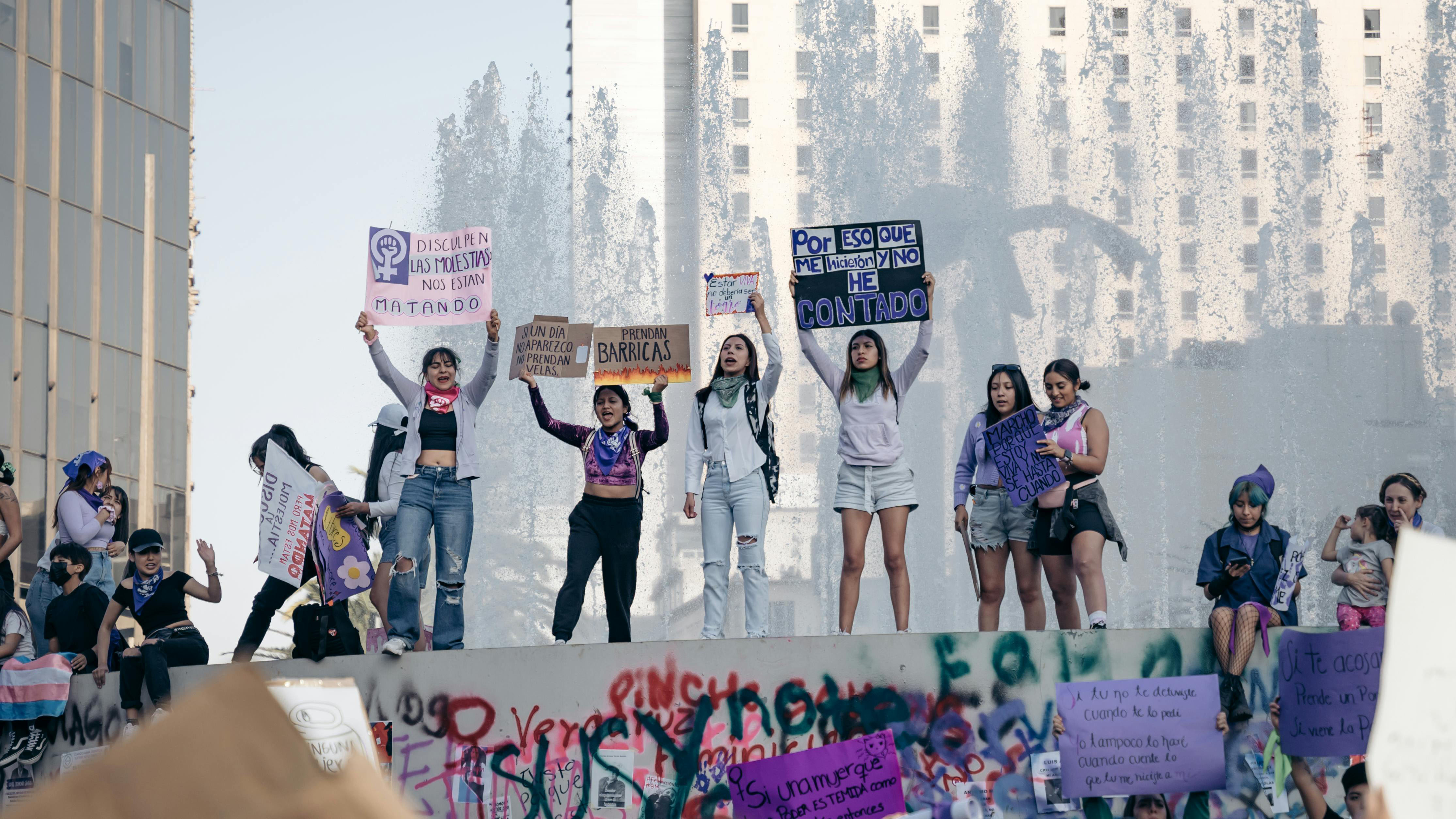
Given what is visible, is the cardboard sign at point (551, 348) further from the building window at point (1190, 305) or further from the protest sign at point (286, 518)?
the building window at point (1190, 305)

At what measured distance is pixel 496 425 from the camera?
860 inches

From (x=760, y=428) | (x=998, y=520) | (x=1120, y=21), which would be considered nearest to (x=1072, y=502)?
(x=998, y=520)

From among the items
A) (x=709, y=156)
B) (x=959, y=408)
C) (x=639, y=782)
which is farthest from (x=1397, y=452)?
(x=639, y=782)

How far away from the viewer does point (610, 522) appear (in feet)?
27.1

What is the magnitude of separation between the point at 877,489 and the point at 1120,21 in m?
53.5

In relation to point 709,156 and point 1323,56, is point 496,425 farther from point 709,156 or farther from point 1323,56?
point 1323,56

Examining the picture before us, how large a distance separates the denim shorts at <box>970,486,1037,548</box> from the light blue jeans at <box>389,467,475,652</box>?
8.09ft

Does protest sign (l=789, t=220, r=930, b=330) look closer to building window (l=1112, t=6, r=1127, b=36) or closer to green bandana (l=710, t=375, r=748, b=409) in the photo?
green bandana (l=710, t=375, r=748, b=409)

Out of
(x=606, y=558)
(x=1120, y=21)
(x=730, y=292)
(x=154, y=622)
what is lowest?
(x=154, y=622)

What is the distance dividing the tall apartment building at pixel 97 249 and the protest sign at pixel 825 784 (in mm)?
29322

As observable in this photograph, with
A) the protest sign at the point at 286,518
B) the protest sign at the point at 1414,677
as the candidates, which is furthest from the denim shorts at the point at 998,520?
the protest sign at the point at 1414,677

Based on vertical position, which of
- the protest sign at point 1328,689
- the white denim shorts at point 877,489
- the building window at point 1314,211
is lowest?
the protest sign at point 1328,689

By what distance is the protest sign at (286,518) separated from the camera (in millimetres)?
8859

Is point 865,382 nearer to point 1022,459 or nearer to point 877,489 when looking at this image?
point 877,489
